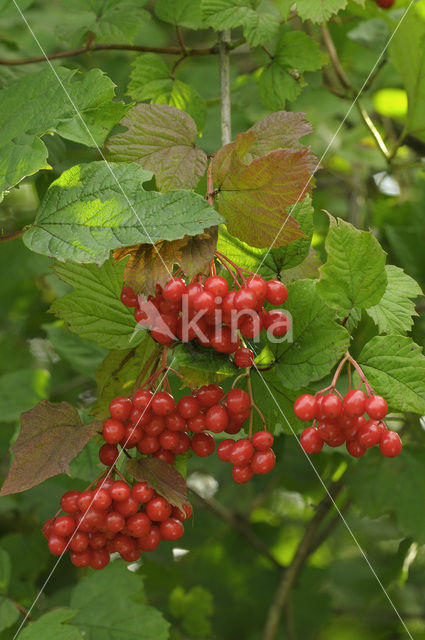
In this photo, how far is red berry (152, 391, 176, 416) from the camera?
81cm

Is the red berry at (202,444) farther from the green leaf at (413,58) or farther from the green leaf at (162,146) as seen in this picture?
the green leaf at (413,58)

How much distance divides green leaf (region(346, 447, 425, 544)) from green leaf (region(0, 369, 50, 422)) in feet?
2.47

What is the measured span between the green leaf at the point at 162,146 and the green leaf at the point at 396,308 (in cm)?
30

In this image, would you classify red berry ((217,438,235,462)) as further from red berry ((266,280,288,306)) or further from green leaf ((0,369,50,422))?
green leaf ((0,369,50,422))

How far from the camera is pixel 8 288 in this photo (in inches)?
73.2

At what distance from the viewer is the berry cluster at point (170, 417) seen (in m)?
0.81

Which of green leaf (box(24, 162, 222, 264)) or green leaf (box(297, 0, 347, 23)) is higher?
green leaf (box(297, 0, 347, 23))

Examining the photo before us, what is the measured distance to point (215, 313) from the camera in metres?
0.75

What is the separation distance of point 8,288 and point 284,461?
34.0 inches

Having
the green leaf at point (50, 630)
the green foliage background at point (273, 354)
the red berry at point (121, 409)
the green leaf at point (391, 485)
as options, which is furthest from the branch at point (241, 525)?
the red berry at point (121, 409)

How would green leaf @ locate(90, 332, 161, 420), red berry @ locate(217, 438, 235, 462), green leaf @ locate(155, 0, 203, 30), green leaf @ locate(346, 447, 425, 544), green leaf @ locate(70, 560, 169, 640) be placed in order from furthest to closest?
→ green leaf @ locate(346, 447, 425, 544)
green leaf @ locate(155, 0, 203, 30)
green leaf @ locate(70, 560, 169, 640)
green leaf @ locate(90, 332, 161, 420)
red berry @ locate(217, 438, 235, 462)

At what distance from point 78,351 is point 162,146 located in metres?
0.67

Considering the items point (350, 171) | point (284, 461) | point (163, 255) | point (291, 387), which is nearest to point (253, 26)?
point (163, 255)

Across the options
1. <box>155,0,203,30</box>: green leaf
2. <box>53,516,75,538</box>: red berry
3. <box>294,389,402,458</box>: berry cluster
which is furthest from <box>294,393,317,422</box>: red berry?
<box>155,0,203,30</box>: green leaf
